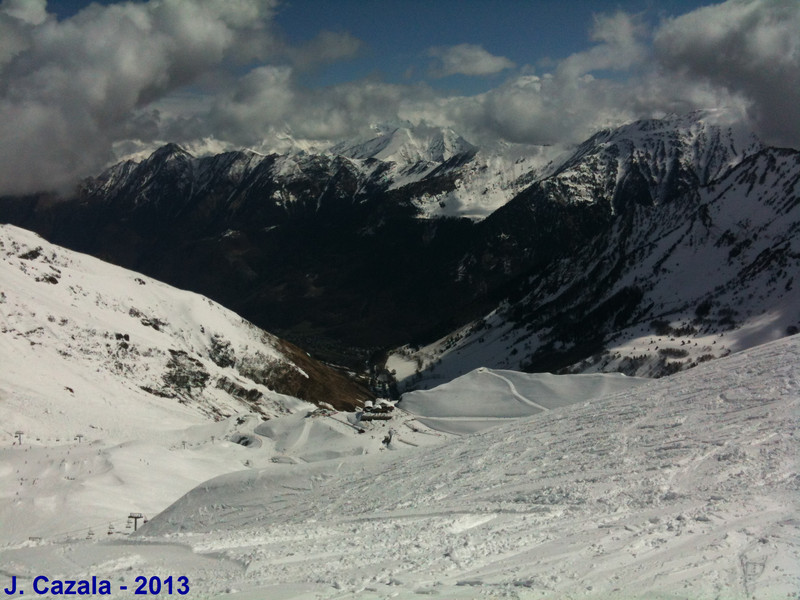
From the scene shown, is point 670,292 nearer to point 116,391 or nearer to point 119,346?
point 119,346

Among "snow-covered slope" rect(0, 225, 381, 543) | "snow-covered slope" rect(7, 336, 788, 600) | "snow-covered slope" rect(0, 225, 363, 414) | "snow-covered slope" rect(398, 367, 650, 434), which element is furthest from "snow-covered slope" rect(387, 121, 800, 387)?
"snow-covered slope" rect(7, 336, 788, 600)

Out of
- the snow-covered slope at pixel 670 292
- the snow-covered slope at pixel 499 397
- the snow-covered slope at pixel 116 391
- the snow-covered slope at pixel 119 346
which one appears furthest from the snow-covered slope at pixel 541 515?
the snow-covered slope at pixel 670 292

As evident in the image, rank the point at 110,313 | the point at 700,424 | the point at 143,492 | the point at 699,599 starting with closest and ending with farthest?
the point at 699,599, the point at 700,424, the point at 143,492, the point at 110,313

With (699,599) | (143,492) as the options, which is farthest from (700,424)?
(143,492)

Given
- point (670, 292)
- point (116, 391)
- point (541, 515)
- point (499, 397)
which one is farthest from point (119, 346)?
point (670, 292)

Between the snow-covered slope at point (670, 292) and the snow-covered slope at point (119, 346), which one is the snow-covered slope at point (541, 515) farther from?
the snow-covered slope at point (670, 292)

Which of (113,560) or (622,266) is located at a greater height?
(622,266)

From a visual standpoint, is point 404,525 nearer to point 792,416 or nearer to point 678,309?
point 792,416

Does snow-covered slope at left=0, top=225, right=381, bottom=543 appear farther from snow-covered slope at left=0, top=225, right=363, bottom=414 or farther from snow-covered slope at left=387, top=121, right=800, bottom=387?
snow-covered slope at left=387, top=121, right=800, bottom=387
